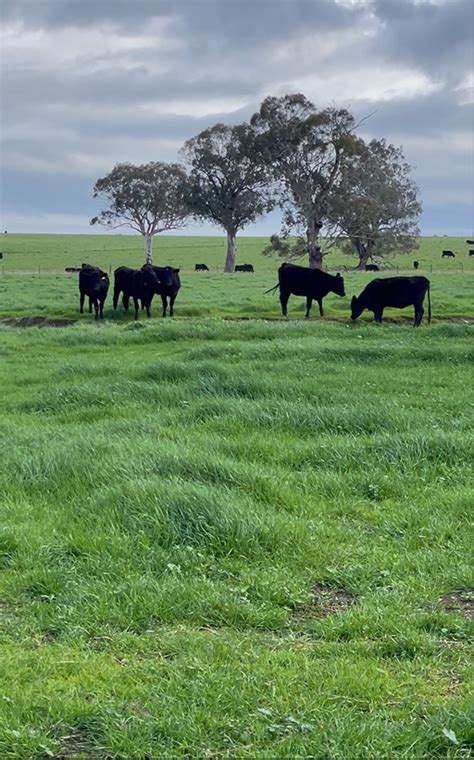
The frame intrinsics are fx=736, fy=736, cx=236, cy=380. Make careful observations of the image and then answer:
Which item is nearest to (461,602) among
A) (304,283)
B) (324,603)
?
(324,603)

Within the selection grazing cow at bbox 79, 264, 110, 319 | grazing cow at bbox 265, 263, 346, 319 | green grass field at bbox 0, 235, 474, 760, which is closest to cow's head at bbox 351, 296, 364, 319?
grazing cow at bbox 265, 263, 346, 319

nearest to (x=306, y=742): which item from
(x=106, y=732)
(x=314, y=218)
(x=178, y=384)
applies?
(x=106, y=732)

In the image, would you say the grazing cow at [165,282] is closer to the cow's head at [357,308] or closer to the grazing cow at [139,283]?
the grazing cow at [139,283]

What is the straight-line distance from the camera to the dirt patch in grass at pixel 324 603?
4.38 m

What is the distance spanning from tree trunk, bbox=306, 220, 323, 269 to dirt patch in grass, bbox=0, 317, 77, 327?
24263 mm

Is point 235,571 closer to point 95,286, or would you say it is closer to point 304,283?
point 304,283

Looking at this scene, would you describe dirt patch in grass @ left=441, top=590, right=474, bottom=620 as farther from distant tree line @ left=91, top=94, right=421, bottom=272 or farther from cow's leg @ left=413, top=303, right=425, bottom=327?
distant tree line @ left=91, top=94, right=421, bottom=272

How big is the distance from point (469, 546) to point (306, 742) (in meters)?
2.53

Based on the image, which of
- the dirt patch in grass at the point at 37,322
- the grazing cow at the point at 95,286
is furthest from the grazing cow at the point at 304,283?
the dirt patch in grass at the point at 37,322

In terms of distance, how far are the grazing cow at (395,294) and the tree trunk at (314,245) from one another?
942 inches

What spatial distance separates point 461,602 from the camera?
4531mm

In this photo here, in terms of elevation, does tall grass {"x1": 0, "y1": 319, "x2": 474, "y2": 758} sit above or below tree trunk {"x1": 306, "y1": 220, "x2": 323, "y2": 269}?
below

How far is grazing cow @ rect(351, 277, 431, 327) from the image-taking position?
21.0 meters

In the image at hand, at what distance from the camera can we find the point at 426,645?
3.95m
